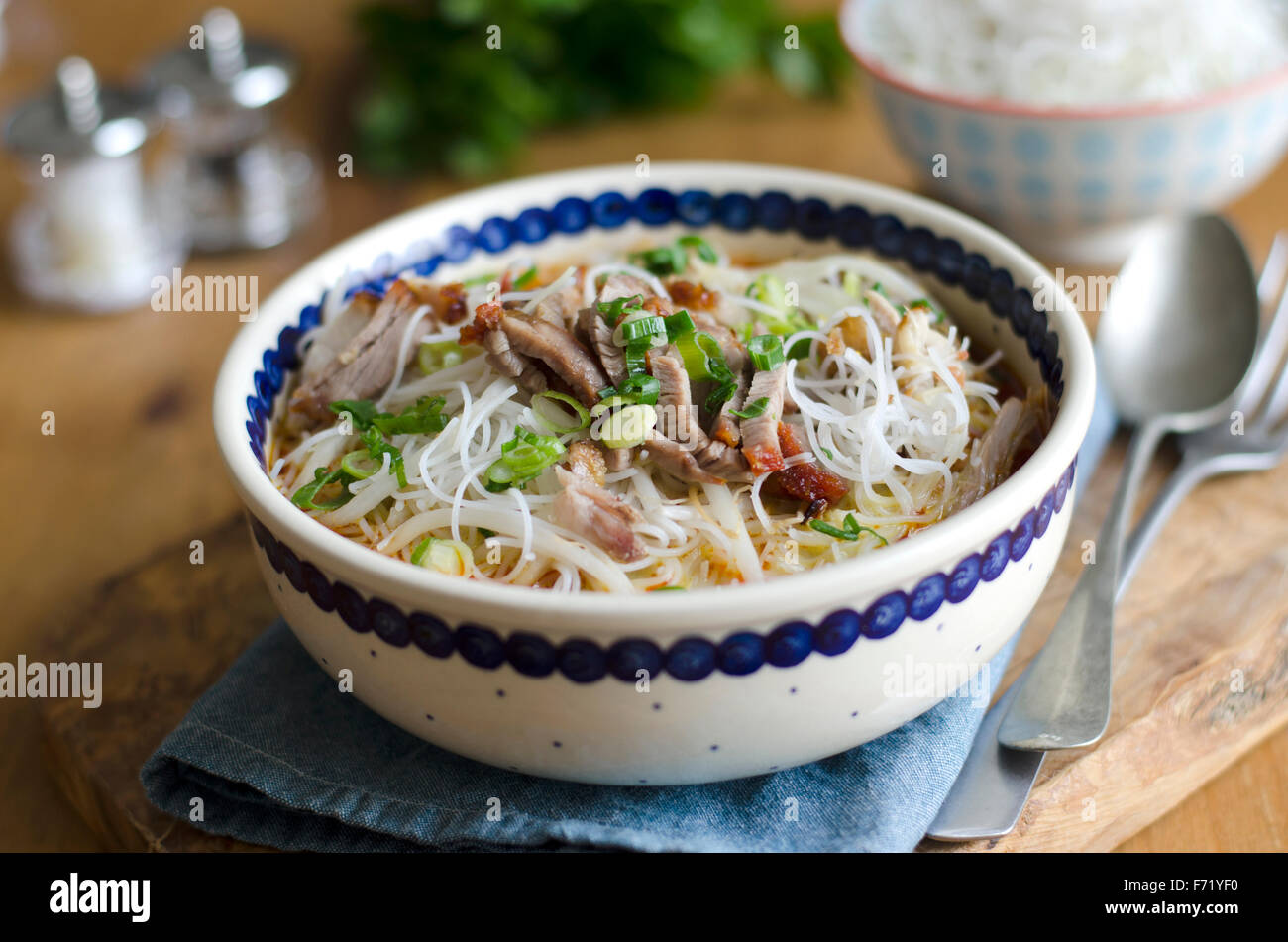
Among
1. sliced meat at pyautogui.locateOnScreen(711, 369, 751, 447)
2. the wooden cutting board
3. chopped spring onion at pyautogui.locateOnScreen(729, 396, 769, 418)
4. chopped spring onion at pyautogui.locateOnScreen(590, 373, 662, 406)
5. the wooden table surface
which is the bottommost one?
the wooden table surface

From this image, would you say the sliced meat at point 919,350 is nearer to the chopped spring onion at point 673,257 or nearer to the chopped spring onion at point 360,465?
the chopped spring onion at point 673,257

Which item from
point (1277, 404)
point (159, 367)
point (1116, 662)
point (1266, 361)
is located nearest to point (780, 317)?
point (1116, 662)

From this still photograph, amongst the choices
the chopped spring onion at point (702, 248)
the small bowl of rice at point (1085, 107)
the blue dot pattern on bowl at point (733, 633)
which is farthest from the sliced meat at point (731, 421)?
the small bowl of rice at point (1085, 107)

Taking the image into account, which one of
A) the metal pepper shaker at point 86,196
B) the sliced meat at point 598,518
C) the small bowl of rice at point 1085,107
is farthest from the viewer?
the metal pepper shaker at point 86,196

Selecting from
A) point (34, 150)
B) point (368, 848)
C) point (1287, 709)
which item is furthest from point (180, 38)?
point (1287, 709)

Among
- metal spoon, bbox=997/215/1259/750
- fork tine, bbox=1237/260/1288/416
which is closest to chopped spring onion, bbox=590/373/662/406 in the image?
metal spoon, bbox=997/215/1259/750

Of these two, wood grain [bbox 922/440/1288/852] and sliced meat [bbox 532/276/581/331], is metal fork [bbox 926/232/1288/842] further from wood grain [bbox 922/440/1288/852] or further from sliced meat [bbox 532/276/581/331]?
sliced meat [bbox 532/276/581/331]
